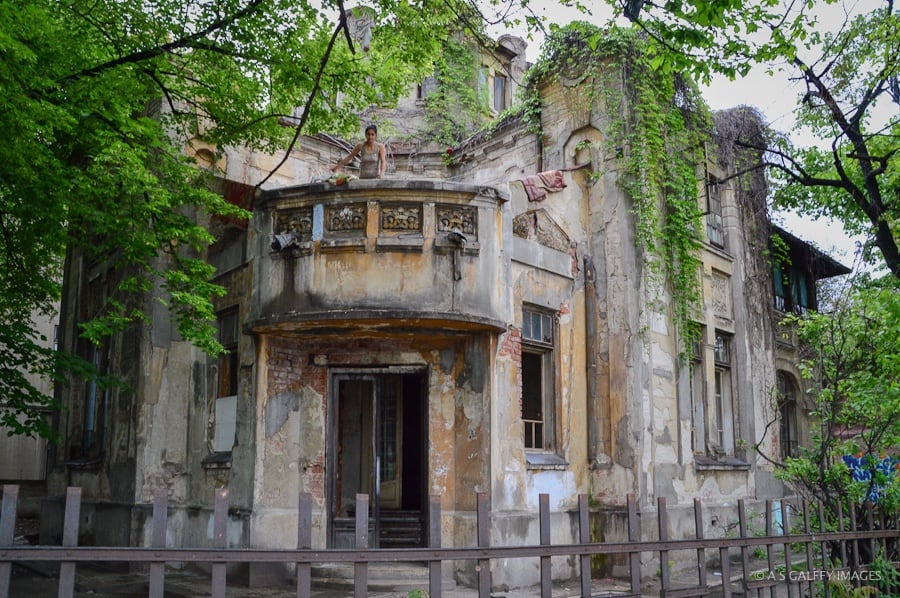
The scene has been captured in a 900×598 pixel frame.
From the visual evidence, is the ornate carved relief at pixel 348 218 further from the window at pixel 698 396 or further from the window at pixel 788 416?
the window at pixel 788 416

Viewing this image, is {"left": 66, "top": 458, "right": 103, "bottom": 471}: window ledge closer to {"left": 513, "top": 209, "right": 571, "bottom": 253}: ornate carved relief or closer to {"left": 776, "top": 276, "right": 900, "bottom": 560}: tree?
{"left": 513, "top": 209, "right": 571, "bottom": 253}: ornate carved relief

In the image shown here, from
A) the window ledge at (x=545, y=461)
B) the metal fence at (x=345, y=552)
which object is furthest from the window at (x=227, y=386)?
the metal fence at (x=345, y=552)

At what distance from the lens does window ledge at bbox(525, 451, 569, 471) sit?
11743 millimetres

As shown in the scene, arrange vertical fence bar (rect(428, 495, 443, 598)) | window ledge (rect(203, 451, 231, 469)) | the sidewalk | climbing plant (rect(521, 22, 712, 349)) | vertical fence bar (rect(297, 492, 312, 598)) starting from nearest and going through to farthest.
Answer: vertical fence bar (rect(297, 492, 312, 598)) < vertical fence bar (rect(428, 495, 443, 598)) < the sidewalk < window ledge (rect(203, 451, 231, 469)) < climbing plant (rect(521, 22, 712, 349))

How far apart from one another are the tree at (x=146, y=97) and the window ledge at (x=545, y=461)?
4.62m

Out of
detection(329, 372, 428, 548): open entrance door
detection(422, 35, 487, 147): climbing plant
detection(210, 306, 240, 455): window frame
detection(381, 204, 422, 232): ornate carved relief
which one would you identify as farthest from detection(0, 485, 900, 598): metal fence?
detection(422, 35, 487, 147): climbing plant

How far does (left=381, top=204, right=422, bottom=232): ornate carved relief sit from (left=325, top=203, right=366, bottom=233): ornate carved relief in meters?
0.27

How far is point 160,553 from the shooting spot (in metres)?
4.42

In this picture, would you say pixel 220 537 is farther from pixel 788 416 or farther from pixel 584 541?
pixel 788 416

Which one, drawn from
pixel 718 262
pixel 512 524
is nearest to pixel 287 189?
pixel 512 524

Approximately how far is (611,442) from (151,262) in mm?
7901

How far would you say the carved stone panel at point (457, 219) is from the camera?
10852 millimetres

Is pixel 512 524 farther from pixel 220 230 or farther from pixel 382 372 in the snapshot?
pixel 220 230

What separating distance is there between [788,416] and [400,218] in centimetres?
1308
